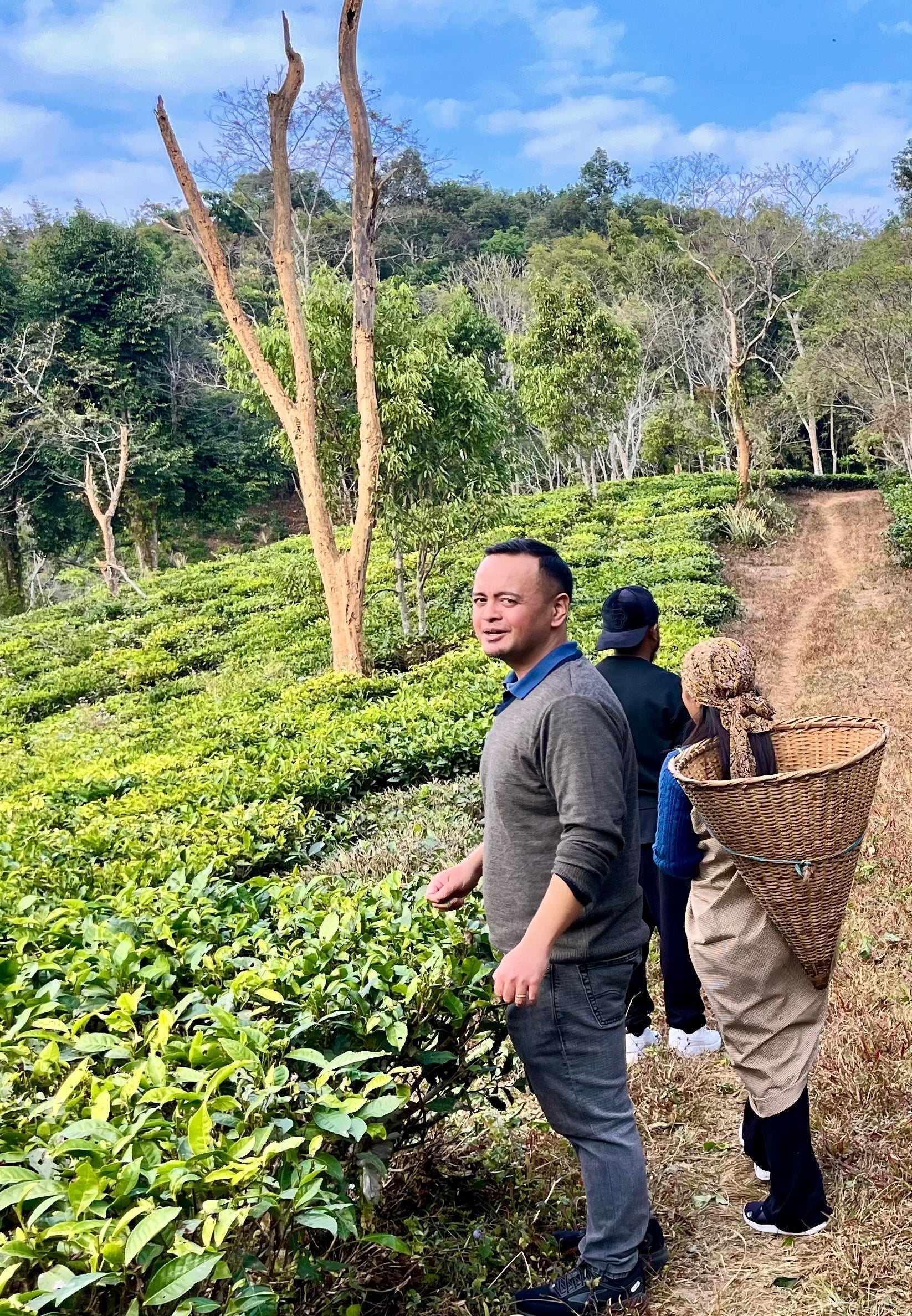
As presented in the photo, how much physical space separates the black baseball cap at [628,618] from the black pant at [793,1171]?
5.36 feet

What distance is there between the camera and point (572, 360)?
22984 mm

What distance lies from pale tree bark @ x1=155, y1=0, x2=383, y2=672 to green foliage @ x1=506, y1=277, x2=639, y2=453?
41.7ft

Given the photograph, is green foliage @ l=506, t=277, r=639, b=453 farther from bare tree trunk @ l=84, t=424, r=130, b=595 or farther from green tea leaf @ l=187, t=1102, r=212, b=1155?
green tea leaf @ l=187, t=1102, r=212, b=1155

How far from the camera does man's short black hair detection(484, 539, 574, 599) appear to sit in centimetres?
226

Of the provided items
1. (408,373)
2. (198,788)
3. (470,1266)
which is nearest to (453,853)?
(198,788)

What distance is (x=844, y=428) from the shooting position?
3938cm

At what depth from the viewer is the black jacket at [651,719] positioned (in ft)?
11.8

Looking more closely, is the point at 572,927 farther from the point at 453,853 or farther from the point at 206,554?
the point at 206,554

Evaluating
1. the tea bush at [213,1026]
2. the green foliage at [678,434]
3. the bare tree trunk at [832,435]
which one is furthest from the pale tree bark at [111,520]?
the bare tree trunk at [832,435]

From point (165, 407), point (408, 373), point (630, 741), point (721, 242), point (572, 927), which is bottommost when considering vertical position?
point (572, 927)

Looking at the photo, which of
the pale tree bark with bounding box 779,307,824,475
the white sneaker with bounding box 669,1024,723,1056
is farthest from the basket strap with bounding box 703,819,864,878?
the pale tree bark with bounding box 779,307,824,475

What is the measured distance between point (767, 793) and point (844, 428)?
4110 cm

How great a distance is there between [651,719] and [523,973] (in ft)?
5.83

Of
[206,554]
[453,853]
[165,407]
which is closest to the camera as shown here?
[453,853]
